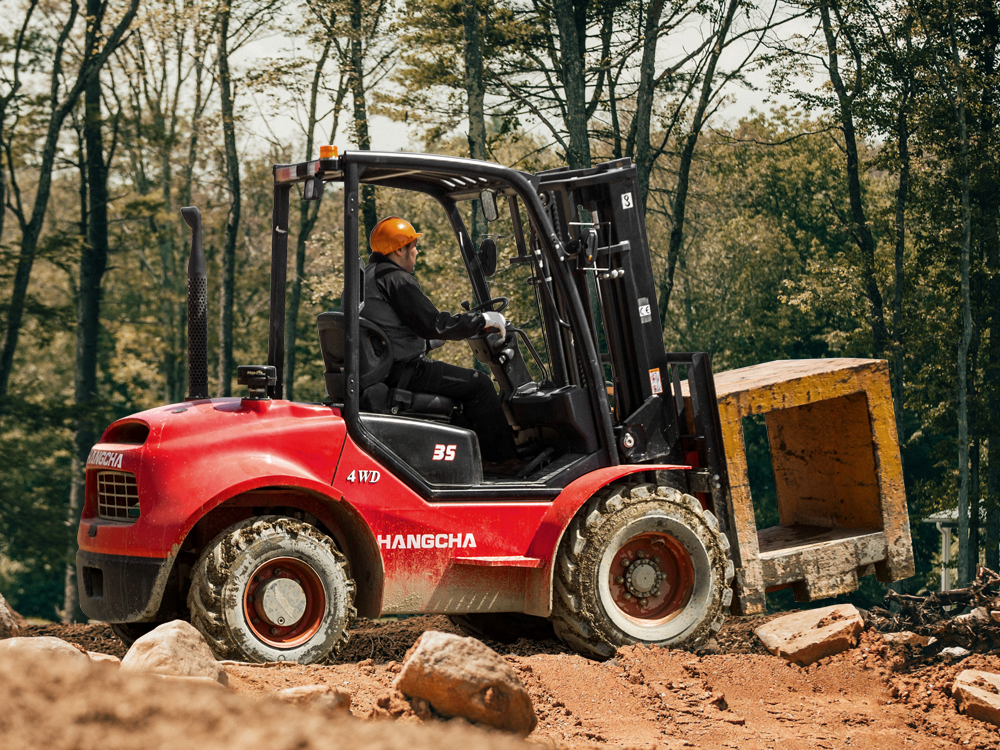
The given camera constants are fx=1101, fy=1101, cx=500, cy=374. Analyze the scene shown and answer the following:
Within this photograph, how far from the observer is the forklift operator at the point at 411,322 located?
5.80 m

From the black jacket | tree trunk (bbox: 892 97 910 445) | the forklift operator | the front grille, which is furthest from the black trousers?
tree trunk (bbox: 892 97 910 445)

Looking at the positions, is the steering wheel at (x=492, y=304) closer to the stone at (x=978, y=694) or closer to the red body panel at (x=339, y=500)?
the red body panel at (x=339, y=500)

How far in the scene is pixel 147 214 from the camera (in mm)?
27938

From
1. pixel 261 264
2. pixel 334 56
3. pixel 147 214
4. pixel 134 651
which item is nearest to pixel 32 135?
pixel 147 214

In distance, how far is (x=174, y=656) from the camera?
14.6 feet

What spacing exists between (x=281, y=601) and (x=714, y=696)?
7.33 ft

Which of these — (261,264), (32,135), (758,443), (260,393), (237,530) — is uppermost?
(32,135)

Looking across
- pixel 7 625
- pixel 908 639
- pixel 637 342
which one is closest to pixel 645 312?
pixel 637 342

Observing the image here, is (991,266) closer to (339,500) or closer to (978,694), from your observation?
(978,694)

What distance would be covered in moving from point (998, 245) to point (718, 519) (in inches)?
848

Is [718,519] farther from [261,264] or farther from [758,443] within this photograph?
[261,264]

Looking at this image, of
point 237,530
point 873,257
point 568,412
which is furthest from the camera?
point 873,257

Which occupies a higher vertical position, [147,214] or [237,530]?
[147,214]

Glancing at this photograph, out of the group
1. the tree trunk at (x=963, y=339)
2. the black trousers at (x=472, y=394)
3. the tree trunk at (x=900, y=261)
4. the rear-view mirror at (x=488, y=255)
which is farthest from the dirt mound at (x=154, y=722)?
the tree trunk at (x=900, y=261)
